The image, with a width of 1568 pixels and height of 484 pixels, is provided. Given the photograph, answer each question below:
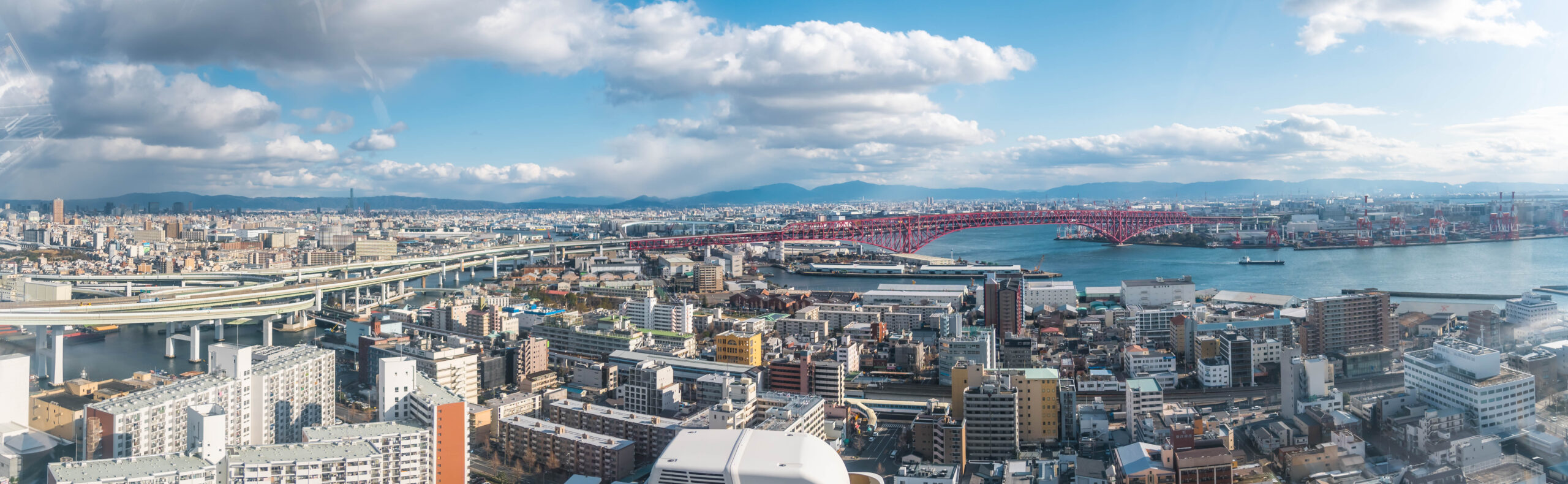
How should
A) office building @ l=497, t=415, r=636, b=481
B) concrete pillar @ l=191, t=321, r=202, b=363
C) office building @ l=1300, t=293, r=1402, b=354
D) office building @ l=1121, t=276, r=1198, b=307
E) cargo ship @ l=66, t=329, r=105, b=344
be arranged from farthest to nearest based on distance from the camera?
office building @ l=1121, t=276, r=1198, b=307, concrete pillar @ l=191, t=321, r=202, b=363, cargo ship @ l=66, t=329, r=105, b=344, office building @ l=1300, t=293, r=1402, b=354, office building @ l=497, t=415, r=636, b=481

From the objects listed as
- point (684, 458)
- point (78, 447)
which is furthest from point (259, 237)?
point (684, 458)

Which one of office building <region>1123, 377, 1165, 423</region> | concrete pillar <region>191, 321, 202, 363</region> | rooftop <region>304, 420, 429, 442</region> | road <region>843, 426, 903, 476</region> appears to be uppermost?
rooftop <region>304, 420, 429, 442</region>

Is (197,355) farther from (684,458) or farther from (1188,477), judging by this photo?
(1188,477)

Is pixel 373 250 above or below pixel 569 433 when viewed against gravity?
above

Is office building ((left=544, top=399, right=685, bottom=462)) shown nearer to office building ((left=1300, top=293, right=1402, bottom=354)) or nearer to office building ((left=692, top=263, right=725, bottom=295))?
office building ((left=1300, top=293, right=1402, bottom=354))

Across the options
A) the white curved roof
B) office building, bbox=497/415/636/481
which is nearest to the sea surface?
office building, bbox=497/415/636/481

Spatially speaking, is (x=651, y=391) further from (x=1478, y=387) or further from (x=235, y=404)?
(x=1478, y=387)

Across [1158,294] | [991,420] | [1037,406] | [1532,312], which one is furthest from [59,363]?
[1158,294]
